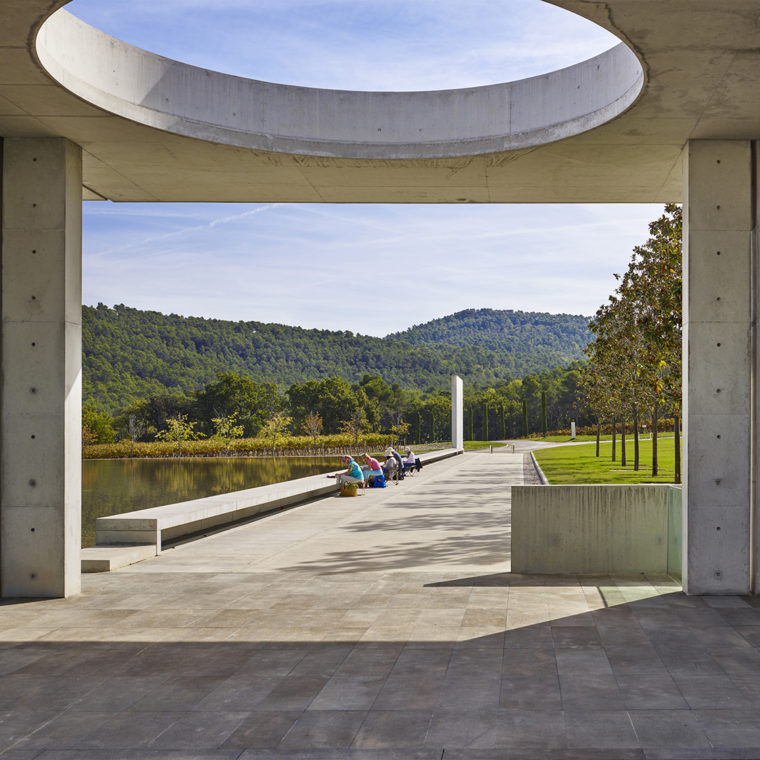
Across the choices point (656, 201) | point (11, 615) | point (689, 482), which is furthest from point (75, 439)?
point (656, 201)

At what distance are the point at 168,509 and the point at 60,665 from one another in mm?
6547

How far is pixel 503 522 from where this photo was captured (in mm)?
13664

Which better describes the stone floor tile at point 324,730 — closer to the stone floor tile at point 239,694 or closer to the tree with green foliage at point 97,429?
the stone floor tile at point 239,694

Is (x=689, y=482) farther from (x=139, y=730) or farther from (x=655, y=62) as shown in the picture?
(x=139, y=730)

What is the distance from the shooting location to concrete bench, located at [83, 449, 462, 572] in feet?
33.2

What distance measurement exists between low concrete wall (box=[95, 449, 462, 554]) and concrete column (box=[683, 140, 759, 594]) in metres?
6.48

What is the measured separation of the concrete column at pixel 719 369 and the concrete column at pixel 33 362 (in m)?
6.12

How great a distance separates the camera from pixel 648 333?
14.3 m

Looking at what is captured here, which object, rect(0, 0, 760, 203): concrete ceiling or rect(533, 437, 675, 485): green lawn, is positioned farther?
rect(533, 437, 675, 485): green lawn

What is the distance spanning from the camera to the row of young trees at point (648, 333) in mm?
14305

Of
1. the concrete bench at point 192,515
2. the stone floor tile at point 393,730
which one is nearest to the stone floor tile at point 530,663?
the stone floor tile at point 393,730

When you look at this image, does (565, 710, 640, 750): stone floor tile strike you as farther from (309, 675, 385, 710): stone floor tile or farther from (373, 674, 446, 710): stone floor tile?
(309, 675, 385, 710): stone floor tile

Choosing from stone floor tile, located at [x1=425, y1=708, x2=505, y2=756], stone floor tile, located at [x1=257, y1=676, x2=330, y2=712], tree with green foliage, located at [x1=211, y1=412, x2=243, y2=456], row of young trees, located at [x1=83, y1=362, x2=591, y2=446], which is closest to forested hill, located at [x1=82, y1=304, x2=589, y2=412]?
row of young trees, located at [x1=83, y1=362, x2=591, y2=446]

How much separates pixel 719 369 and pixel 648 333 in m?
6.71
